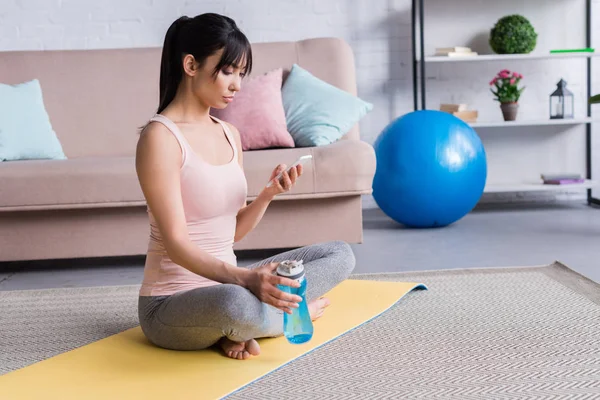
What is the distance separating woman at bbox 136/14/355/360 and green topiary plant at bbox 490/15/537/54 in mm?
2742

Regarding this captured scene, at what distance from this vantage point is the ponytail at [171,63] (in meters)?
1.66

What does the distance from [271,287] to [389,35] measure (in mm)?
3172

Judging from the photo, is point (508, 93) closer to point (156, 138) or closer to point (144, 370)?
point (156, 138)

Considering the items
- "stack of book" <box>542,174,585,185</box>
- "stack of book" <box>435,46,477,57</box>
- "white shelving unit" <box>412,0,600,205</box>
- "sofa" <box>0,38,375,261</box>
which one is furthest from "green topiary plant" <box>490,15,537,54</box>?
"sofa" <box>0,38,375,261</box>

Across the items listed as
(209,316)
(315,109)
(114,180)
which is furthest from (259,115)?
(209,316)

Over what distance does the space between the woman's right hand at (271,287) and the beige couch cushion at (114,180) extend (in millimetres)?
1284

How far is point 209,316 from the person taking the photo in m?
1.59

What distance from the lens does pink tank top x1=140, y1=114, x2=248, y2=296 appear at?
167cm

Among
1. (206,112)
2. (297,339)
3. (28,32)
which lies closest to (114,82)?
(28,32)

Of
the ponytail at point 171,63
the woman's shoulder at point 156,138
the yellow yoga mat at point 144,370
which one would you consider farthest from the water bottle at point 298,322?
the ponytail at point 171,63

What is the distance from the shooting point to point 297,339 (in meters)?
1.73

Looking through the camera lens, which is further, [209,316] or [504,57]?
[504,57]

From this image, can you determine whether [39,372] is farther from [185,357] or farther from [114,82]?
[114,82]

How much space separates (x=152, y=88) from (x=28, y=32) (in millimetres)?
1233
